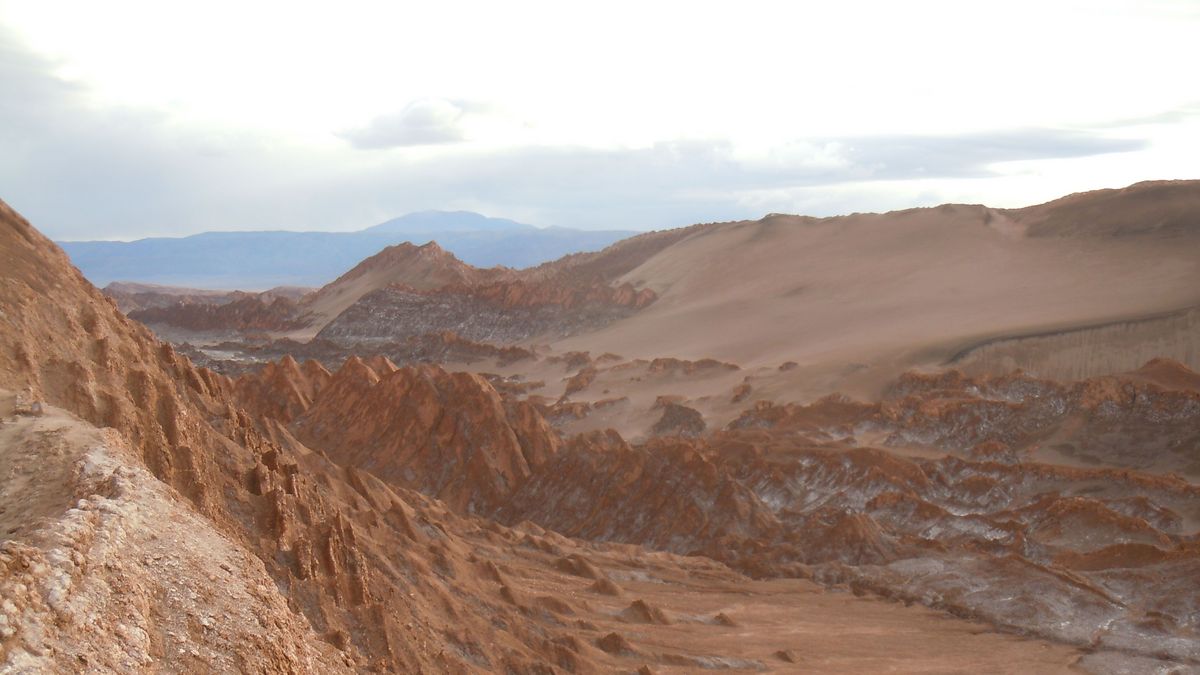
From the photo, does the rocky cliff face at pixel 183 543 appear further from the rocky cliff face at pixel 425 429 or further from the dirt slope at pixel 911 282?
the dirt slope at pixel 911 282

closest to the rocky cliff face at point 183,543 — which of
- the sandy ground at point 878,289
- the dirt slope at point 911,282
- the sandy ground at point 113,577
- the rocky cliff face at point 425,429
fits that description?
the sandy ground at point 113,577

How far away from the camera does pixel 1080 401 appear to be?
174 feet

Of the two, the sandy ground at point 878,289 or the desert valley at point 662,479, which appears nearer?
the desert valley at point 662,479

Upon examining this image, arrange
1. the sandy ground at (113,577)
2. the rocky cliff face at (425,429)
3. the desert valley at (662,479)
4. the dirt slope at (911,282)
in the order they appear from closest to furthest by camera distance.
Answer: the sandy ground at (113,577) → the desert valley at (662,479) → the rocky cliff face at (425,429) → the dirt slope at (911,282)

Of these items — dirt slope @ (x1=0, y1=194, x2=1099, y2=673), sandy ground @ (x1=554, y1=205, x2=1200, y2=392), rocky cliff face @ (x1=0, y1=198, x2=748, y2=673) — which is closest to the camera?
rocky cliff face @ (x1=0, y1=198, x2=748, y2=673)

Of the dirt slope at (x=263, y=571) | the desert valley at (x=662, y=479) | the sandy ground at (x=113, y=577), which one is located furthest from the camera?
the desert valley at (x=662, y=479)

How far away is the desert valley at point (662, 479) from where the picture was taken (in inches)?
481

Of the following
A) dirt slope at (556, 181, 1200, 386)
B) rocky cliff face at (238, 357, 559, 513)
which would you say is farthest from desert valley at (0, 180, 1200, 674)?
dirt slope at (556, 181, 1200, 386)

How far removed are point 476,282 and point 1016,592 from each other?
9431cm

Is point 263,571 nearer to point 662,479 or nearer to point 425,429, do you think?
point 662,479

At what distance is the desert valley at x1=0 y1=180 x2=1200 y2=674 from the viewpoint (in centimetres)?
1223

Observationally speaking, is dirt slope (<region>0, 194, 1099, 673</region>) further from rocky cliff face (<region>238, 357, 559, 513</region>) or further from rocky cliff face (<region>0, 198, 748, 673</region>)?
rocky cliff face (<region>238, 357, 559, 513</region>)

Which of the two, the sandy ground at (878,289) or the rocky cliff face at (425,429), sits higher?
the sandy ground at (878,289)

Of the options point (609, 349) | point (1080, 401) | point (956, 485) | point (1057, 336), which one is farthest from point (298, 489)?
point (609, 349)
